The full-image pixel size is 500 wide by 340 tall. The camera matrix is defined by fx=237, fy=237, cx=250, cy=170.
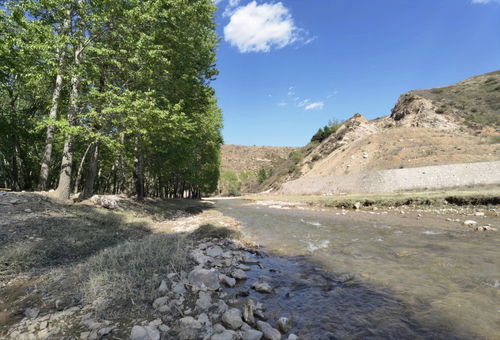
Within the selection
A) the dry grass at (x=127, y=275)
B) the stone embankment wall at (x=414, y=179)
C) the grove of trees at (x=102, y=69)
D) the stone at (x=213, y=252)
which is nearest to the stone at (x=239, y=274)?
the dry grass at (x=127, y=275)

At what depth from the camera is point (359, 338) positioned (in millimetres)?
3562

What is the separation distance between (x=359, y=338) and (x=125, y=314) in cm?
359

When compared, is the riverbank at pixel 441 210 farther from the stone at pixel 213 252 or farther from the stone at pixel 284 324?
the stone at pixel 284 324

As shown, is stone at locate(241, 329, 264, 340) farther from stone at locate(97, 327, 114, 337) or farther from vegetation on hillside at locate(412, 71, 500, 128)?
vegetation on hillside at locate(412, 71, 500, 128)

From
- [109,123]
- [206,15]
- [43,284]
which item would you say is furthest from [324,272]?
[206,15]

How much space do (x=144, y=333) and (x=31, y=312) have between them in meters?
2.04

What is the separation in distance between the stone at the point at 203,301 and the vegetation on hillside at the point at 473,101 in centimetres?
5889

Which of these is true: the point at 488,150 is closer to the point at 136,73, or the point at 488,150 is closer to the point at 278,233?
the point at 278,233

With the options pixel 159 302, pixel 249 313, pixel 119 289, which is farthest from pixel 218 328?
pixel 119 289

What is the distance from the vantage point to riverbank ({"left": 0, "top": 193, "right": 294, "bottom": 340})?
3.38 m

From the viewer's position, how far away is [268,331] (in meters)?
3.51

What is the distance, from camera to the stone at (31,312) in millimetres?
3594

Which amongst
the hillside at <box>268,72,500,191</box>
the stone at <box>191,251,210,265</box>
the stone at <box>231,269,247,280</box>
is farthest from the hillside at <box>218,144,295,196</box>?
the stone at <box>231,269,247,280</box>

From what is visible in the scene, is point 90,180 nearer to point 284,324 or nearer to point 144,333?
point 144,333
